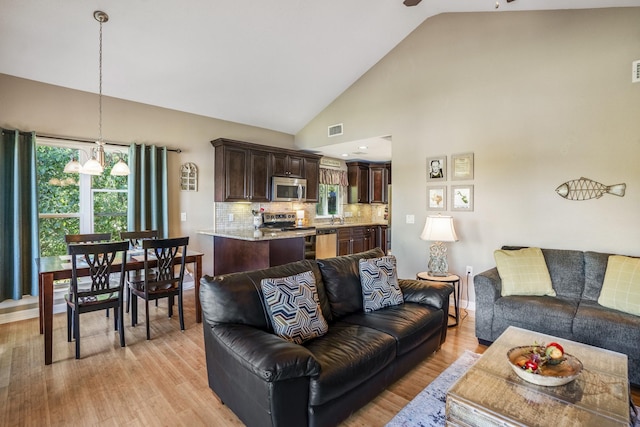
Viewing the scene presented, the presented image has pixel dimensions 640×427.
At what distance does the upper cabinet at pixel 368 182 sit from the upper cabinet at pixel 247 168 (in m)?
2.05

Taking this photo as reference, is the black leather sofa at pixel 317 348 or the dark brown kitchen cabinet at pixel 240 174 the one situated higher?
the dark brown kitchen cabinet at pixel 240 174

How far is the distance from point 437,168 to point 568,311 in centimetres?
230

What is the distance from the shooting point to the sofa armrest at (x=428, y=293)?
287 centimetres

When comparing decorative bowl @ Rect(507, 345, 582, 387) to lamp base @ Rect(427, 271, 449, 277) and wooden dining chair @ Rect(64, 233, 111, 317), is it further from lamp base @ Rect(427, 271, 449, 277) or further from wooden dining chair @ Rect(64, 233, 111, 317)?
wooden dining chair @ Rect(64, 233, 111, 317)

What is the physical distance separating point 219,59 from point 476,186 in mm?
3718

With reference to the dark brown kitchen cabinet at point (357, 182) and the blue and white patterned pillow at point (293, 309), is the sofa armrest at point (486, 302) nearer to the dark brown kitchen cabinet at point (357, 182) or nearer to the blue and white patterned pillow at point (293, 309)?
the blue and white patterned pillow at point (293, 309)

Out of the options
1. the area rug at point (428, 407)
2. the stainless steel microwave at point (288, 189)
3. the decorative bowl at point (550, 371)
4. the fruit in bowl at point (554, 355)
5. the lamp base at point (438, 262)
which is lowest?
the area rug at point (428, 407)

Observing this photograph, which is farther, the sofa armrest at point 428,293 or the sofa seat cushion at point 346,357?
the sofa armrest at point 428,293

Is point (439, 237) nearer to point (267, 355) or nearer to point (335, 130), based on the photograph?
point (267, 355)

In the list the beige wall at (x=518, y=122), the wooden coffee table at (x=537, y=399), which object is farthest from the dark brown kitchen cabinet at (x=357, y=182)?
the wooden coffee table at (x=537, y=399)

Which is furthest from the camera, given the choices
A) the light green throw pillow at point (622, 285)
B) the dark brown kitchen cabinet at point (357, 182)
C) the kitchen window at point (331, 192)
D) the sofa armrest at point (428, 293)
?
the dark brown kitchen cabinet at point (357, 182)

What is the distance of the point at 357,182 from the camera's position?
25.7 feet

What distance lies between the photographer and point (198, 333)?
11.0 feet

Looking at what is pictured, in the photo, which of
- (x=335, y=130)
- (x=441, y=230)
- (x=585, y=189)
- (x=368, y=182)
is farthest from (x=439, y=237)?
(x=368, y=182)
